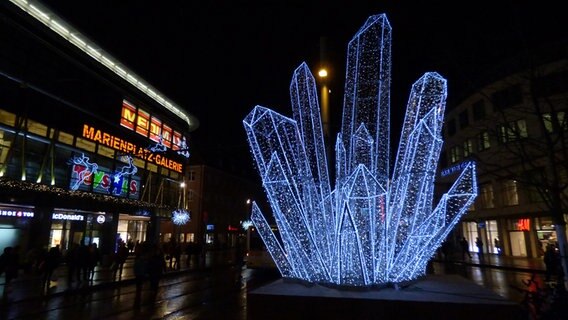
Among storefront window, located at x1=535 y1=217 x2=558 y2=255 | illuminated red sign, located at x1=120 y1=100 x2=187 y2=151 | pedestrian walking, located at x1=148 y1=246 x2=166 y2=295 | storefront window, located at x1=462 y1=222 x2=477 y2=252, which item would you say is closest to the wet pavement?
pedestrian walking, located at x1=148 y1=246 x2=166 y2=295

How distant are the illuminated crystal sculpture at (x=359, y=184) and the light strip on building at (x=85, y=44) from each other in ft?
65.7

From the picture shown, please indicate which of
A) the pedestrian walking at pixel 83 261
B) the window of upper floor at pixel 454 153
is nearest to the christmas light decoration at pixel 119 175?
the pedestrian walking at pixel 83 261

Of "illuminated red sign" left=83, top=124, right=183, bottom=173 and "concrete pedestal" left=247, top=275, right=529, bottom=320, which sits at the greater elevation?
"illuminated red sign" left=83, top=124, right=183, bottom=173

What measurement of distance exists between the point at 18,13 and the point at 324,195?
20772mm

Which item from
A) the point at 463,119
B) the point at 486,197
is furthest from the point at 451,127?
the point at 486,197

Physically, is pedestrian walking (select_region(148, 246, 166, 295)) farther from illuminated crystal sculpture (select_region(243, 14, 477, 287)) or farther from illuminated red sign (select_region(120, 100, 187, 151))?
illuminated red sign (select_region(120, 100, 187, 151))

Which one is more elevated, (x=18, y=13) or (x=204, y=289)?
(x=18, y=13)

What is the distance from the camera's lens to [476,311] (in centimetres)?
647

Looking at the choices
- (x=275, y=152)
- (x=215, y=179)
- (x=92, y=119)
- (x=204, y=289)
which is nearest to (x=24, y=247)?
(x=92, y=119)

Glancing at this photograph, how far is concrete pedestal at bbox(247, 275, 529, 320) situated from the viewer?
648cm

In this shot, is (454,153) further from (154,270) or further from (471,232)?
(154,270)

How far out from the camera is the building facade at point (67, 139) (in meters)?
20.3

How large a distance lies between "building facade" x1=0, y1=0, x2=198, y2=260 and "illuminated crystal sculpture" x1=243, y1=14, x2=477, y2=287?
7832mm

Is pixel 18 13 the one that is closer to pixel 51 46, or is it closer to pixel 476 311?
pixel 51 46
